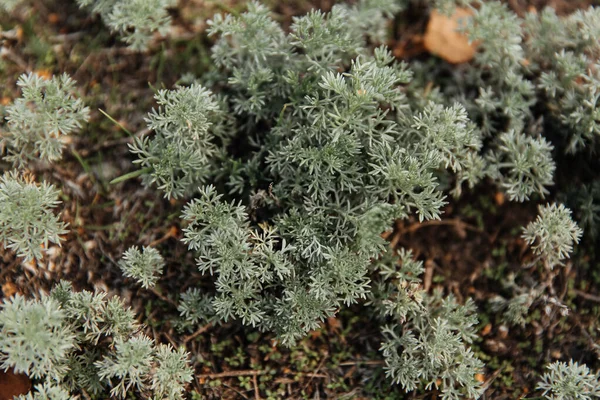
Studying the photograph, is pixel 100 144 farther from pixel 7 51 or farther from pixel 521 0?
pixel 521 0

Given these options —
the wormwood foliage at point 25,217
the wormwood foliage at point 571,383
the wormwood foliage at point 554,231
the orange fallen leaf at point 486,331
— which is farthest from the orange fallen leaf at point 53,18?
the wormwood foliage at point 571,383

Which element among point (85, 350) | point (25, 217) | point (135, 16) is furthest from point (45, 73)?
point (85, 350)

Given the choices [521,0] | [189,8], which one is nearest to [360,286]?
[189,8]

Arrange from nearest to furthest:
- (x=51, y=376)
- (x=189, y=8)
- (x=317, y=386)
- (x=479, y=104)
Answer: (x=51, y=376) < (x=317, y=386) < (x=479, y=104) < (x=189, y=8)

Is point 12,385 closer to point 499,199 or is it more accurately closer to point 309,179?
point 309,179

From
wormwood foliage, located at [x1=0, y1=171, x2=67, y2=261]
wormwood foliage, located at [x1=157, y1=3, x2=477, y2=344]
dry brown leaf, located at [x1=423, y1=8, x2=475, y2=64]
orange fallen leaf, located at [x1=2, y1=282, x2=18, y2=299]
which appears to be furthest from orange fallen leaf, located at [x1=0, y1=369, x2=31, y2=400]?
dry brown leaf, located at [x1=423, y1=8, x2=475, y2=64]

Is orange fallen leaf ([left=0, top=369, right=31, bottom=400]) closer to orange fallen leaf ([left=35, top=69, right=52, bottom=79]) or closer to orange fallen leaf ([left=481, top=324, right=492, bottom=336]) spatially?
orange fallen leaf ([left=35, top=69, right=52, bottom=79])
